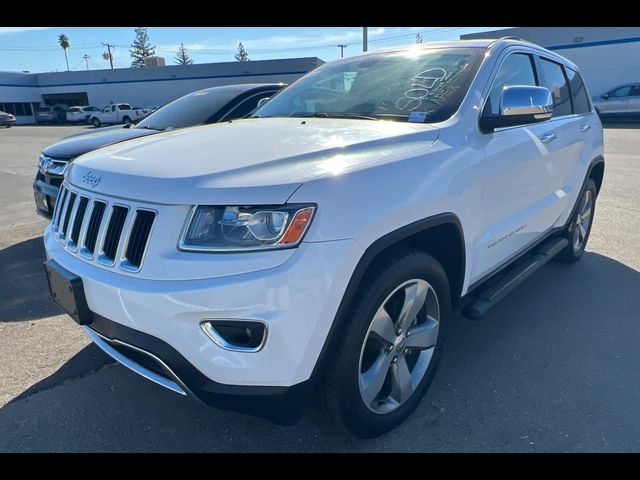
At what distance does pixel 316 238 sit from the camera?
1724 millimetres

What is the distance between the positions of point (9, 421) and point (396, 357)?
2.04 metres

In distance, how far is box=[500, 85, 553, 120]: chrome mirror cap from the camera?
257cm

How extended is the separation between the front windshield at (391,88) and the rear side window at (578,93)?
181cm

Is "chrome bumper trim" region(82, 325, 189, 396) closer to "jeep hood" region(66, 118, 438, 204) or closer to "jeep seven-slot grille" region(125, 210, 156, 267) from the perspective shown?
"jeep seven-slot grille" region(125, 210, 156, 267)

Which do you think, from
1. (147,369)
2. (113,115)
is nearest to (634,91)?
(147,369)

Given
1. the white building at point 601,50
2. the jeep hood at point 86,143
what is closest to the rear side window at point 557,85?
the jeep hood at point 86,143

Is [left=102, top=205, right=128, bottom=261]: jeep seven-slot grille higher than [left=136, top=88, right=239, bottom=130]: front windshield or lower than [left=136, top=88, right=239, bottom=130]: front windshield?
lower

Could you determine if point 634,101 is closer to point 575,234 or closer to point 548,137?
point 575,234

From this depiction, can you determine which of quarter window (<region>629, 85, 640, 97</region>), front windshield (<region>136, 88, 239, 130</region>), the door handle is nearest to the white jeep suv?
the door handle

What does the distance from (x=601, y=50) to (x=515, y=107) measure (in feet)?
99.8

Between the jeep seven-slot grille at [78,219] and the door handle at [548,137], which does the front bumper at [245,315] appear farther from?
the door handle at [548,137]

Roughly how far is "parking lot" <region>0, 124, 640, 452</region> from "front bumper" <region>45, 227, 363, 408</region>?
21.5 inches

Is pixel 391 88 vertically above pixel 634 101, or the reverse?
pixel 391 88

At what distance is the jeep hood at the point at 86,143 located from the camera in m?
4.73
